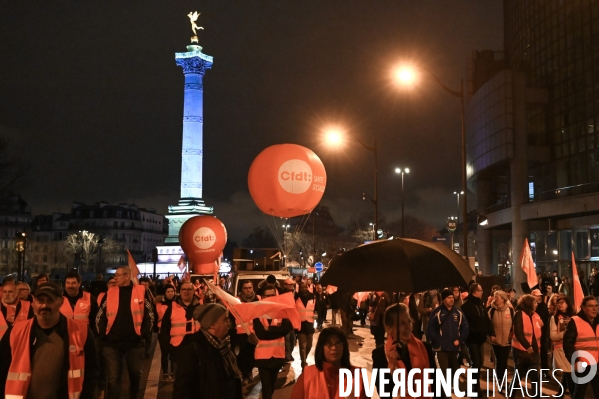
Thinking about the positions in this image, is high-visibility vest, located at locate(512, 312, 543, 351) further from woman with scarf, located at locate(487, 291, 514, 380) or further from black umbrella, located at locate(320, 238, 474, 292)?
black umbrella, located at locate(320, 238, 474, 292)

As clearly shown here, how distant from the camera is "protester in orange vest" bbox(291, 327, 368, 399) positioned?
5.09 m

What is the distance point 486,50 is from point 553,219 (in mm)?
22260

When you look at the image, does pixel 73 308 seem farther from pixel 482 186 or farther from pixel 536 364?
pixel 482 186

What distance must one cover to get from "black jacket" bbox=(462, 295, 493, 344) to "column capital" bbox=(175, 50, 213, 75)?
290 feet

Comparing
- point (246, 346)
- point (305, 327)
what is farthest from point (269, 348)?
point (305, 327)

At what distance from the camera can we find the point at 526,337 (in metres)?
10.5

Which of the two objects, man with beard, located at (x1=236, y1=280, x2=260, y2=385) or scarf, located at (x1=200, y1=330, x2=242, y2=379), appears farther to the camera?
man with beard, located at (x1=236, y1=280, x2=260, y2=385)

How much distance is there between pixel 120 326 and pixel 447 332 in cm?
458

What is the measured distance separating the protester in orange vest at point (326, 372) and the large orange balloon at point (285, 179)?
33.3 feet

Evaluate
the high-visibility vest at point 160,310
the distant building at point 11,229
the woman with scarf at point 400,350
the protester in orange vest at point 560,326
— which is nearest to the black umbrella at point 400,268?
the woman with scarf at point 400,350

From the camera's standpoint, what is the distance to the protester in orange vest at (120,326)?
30.7ft

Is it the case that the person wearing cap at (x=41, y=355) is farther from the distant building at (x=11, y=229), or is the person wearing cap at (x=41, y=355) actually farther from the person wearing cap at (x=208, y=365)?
the distant building at (x=11, y=229)

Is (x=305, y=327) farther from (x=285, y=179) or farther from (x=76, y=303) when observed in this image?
(x=76, y=303)

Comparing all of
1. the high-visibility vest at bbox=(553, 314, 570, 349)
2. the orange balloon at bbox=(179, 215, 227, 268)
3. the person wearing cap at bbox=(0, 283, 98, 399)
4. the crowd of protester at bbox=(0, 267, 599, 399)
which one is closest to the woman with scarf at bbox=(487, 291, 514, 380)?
the crowd of protester at bbox=(0, 267, 599, 399)
